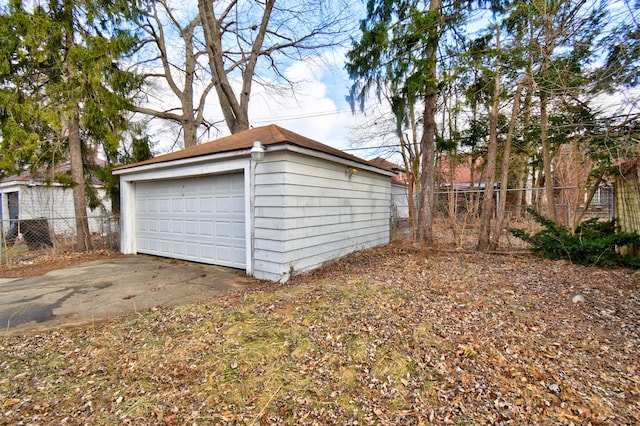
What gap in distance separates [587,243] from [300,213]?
16.5 feet

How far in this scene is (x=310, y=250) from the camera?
532 cm

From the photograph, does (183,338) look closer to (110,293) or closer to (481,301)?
(110,293)

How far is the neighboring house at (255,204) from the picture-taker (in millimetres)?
4750

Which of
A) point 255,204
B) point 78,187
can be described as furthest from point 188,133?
point 255,204

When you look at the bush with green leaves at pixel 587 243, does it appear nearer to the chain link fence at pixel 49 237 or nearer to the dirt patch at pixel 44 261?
the dirt patch at pixel 44 261

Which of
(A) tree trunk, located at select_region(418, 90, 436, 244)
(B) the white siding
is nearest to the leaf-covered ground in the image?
(A) tree trunk, located at select_region(418, 90, 436, 244)

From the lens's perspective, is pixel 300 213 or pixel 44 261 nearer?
pixel 300 213

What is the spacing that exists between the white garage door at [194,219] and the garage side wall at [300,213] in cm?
76

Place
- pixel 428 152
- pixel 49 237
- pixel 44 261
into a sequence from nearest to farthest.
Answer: pixel 44 261 → pixel 428 152 → pixel 49 237

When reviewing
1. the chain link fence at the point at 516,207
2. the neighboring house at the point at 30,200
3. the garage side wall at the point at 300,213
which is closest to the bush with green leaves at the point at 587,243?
the chain link fence at the point at 516,207

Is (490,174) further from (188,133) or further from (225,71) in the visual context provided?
(188,133)

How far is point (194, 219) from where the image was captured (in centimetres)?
620

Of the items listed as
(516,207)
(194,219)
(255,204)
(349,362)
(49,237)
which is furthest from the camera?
(49,237)

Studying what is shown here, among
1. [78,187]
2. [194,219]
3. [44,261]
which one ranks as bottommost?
[44,261]
